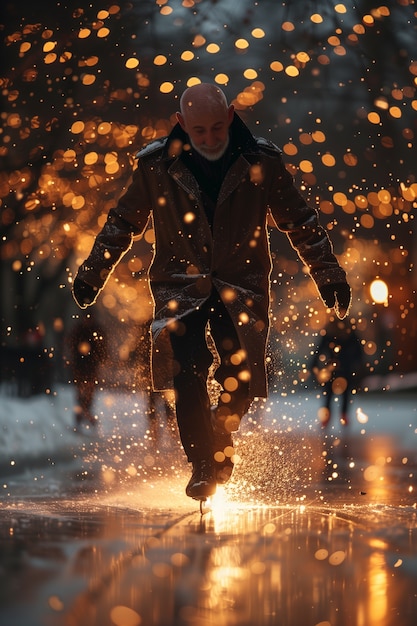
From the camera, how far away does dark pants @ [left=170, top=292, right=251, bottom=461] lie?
19.0 feet

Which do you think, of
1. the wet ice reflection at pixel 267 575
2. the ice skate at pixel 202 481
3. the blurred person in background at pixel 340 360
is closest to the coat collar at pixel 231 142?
the ice skate at pixel 202 481

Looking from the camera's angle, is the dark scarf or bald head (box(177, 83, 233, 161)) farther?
the dark scarf

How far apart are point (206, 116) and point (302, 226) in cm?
65

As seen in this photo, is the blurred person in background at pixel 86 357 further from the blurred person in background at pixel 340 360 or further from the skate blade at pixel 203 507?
the skate blade at pixel 203 507

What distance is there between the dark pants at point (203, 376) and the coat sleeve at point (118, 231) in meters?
0.45

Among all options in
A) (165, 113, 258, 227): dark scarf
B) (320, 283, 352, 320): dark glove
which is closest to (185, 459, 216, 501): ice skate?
(320, 283, 352, 320): dark glove

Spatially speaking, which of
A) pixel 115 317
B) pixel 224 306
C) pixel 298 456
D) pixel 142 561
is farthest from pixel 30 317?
pixel 142 561

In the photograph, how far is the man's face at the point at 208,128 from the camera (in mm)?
5805

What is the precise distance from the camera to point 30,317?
897 centimetres

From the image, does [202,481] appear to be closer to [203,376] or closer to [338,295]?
[203,376]

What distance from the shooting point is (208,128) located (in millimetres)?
5801

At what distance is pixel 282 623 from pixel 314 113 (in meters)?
4.61

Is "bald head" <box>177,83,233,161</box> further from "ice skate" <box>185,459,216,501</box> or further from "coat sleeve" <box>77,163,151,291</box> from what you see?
"ice skate" <box>185,459,216,501</box>

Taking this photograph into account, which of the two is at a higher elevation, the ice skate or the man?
the man
